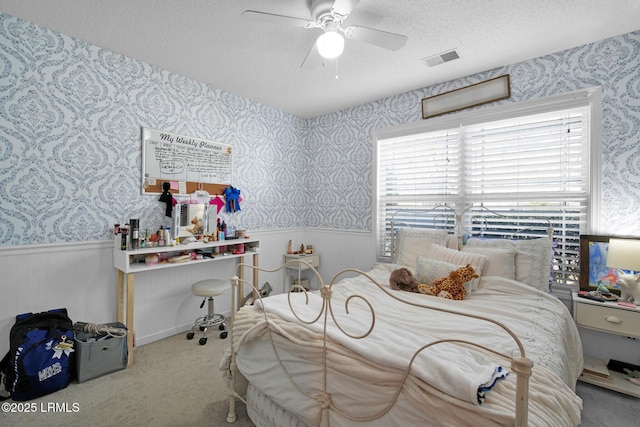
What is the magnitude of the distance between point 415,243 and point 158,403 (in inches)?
95.6

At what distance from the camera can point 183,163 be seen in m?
3.05

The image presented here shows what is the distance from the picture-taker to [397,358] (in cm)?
108

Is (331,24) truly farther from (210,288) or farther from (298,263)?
(298,263)

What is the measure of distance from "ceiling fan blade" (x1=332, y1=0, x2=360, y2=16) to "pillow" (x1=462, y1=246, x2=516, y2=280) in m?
2.06

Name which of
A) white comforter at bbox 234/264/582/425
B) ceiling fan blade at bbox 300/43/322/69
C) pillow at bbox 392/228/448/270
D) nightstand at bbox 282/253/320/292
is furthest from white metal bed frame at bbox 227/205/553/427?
nightstand at bbox 282/253/320/292

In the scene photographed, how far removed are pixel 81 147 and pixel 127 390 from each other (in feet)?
6.37

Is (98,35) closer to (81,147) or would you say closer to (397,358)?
(81,147)

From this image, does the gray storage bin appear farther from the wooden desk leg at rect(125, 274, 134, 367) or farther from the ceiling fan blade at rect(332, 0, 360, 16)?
the ceiling fan blade at rect(332, 0, 360, 16)

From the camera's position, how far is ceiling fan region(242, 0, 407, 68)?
170 cm

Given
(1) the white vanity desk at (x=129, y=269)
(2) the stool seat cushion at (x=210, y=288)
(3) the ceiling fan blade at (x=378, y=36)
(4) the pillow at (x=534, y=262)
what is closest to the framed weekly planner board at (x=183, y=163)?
(1) the white vanity desk at (x=129, y=269)

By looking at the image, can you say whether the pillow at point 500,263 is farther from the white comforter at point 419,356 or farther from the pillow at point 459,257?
the white comforter at point 419,356

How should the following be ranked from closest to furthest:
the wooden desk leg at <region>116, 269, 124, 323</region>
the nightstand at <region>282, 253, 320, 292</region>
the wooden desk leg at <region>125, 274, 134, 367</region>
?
the wooden desk leg at <region>125, 274, 134, 367</region>, the wooden desk leg at <region>116, 269, 124, 323</region>, the nightstand at <region>282, 253, 320, 292</region>

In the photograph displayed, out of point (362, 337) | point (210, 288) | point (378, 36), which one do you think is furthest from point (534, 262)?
point (210, 288)

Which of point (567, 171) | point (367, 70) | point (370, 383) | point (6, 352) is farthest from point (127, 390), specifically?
point (567, 171)
